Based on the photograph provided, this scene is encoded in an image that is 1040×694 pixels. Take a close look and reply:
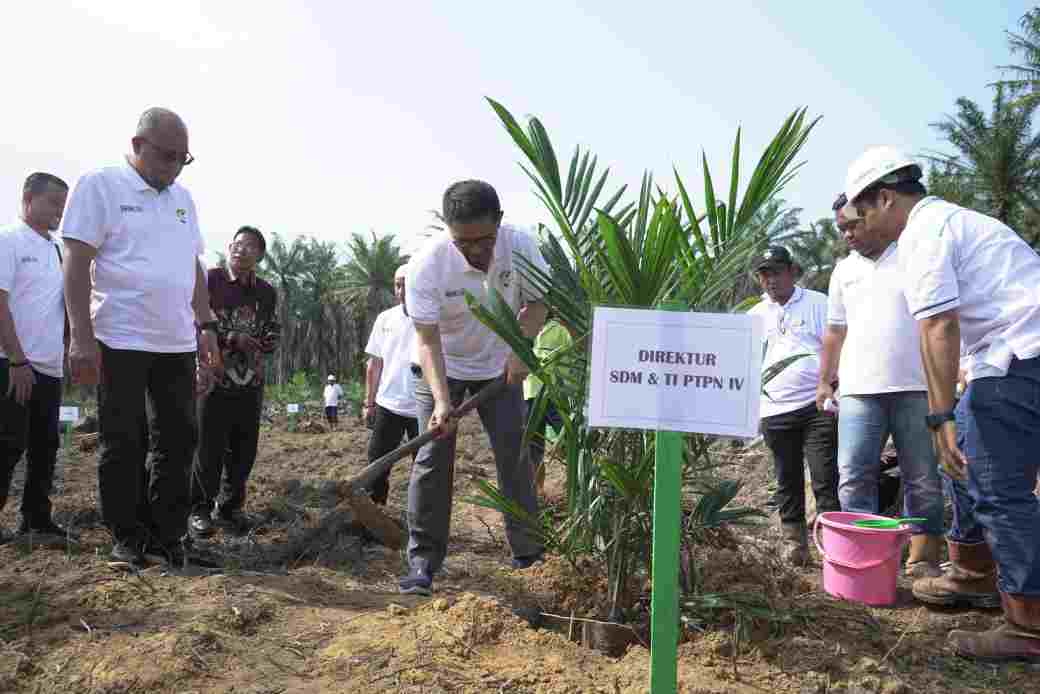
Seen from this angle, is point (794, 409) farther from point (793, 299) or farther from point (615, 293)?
point (615, 293)

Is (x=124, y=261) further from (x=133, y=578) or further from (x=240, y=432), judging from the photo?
(x=240, y=432)

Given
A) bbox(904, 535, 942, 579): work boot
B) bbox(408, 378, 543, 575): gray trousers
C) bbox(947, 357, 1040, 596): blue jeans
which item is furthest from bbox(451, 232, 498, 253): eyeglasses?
bbox(904, 535, 942, 579): work boot

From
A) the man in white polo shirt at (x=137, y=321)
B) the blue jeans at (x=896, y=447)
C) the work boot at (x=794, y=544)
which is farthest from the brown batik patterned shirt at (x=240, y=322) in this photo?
the blue jeans at (x=896, y=447)

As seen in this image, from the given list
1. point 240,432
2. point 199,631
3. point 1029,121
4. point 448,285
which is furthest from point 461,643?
point 1029,121

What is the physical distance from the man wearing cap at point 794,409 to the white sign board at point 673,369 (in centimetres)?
240

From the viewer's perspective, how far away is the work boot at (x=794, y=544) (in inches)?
154

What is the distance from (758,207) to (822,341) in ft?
7.34

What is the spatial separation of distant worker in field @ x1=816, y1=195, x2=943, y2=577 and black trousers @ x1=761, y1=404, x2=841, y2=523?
572mm

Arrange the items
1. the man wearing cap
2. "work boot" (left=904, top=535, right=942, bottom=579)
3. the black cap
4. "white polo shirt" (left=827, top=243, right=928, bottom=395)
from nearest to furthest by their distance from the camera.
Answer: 1. "white polo shirt" (left=827, top=243, right=928, bottom=395)
2. "work boot" (left=904, top=535, right=942, bottom=579)
3. the man wearing cap
4. the black cap

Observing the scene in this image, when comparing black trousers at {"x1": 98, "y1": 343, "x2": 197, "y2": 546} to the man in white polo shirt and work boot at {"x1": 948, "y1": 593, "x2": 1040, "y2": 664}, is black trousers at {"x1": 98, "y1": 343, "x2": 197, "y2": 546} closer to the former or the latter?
the man in white polo shirt

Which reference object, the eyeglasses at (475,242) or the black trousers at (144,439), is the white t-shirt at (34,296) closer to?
the black trousers at (144,439)

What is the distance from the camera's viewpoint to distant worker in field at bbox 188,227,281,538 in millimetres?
4207

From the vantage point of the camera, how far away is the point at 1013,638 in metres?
2.40

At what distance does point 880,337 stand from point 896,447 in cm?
50
